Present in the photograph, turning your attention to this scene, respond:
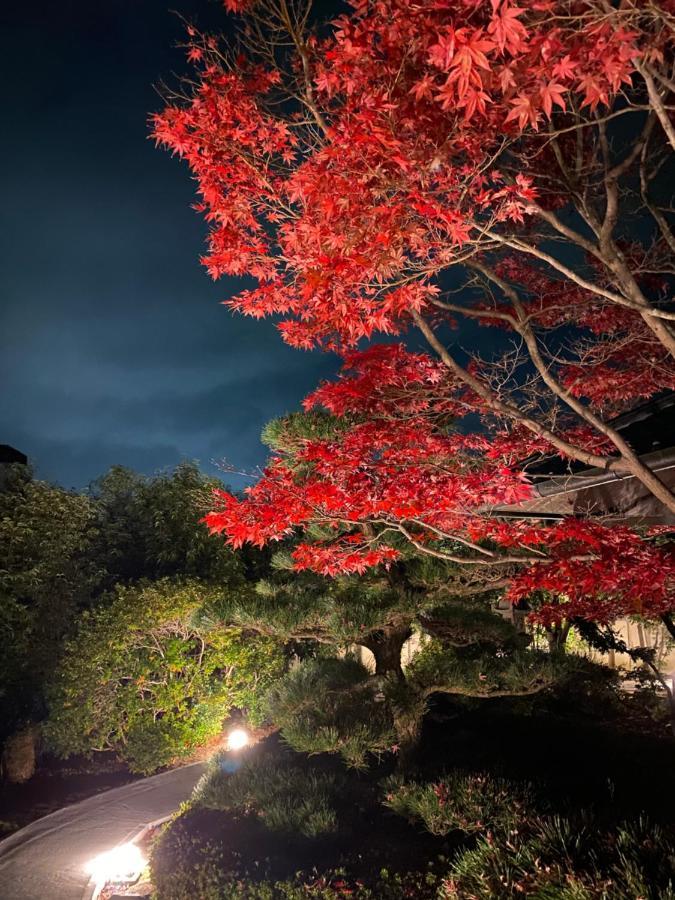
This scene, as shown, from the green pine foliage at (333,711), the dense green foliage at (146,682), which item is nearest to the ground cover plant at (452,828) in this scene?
the green pine foliage at (333,711)

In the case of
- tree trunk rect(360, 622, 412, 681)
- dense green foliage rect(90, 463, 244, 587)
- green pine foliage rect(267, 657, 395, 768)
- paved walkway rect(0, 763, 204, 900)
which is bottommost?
paved walkway rect(0, 763, 204, 900)

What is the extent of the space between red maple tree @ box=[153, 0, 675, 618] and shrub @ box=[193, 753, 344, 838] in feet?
8.95

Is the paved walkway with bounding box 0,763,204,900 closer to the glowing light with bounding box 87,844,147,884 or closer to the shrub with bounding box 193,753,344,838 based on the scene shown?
the glowing light with bounding box 87,844,147,884

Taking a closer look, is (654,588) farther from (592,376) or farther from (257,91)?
(257,91)

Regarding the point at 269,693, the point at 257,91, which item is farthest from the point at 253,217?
the point at 269,693

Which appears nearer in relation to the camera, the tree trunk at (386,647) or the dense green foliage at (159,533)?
the tree trunk at (386,647)

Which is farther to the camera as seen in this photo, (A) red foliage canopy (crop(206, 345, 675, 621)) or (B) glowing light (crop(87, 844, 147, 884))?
(B) glowing light (crop(87, 844, 147, 884))

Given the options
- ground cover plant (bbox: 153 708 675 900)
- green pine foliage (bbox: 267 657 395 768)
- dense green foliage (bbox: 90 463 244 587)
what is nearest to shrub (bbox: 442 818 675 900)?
ground cover plant (bbox: 153 708 675 900)

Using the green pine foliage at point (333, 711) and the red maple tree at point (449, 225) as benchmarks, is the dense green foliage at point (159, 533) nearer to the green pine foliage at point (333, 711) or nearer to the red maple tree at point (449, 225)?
the green pine foliage at point (333, 711)

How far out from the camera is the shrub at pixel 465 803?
448cm

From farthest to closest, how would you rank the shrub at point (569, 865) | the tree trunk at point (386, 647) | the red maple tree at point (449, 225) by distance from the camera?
the tree trunk at point (386, 647) → the shrub at point (569, 865) → the red maple tree at point (449, 225)

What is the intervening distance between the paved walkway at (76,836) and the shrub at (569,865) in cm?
495

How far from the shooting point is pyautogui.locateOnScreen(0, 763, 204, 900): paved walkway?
6.45m

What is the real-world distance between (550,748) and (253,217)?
272 inches
